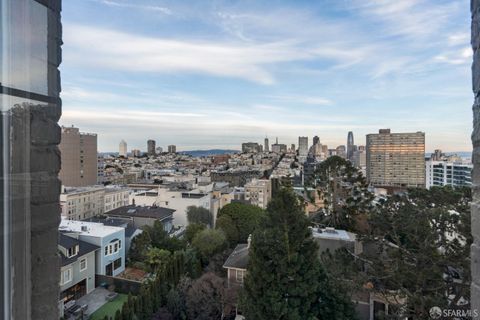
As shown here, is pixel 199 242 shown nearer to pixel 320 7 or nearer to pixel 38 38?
pixel 320 7

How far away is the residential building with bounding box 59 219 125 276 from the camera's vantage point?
1052cm

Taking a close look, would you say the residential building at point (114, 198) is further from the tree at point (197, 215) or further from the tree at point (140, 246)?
the tree at point (140, 246)

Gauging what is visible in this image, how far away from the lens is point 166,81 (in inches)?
529

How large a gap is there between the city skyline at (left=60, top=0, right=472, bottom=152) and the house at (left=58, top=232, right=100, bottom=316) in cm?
419

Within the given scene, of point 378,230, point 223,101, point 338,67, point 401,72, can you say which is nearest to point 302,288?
point 378,230

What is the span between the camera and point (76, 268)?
31.5ft

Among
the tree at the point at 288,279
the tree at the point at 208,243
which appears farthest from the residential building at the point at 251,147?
the tree at the point at 288,279

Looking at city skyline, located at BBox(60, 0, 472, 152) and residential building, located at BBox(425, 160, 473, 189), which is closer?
city skyline, located at BBox(60, 0, 472, 152)

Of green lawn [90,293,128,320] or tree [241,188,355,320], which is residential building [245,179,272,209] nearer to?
green lawn [90,293,128,320]

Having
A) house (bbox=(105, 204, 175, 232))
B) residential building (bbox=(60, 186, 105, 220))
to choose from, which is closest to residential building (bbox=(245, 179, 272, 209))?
house (bbox=(105, 204, 175, 232))

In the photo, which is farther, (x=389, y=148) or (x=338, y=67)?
(x=389, y=148)

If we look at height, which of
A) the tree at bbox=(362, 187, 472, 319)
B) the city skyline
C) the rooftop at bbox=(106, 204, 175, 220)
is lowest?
the rooftop at bbox=(106, 204, 175, 220)

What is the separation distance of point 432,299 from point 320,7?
22.8 ft

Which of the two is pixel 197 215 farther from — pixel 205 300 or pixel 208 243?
pixel 205 300
